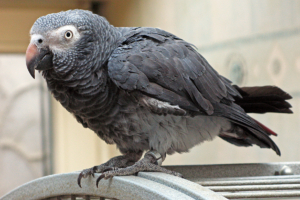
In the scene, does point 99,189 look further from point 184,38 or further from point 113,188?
point 184,38

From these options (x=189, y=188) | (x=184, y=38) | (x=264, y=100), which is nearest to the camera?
(x=189, y=188)

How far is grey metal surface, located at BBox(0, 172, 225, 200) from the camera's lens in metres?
0.68

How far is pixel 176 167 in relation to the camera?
1111 mm

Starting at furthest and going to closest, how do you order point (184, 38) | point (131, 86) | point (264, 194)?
point (184, 38)
point (131, 86)
point (264, 194)

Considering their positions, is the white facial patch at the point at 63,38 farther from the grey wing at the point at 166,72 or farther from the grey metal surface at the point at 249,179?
the grey metal surface at the point at 249,179

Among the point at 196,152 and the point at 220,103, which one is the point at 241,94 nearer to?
the point at 220,103

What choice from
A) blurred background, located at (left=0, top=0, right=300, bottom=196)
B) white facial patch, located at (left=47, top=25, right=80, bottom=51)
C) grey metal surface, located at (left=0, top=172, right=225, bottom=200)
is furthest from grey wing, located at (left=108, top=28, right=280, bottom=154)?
blurred background, located at (left=0, top=0, right=300, bottom=196)

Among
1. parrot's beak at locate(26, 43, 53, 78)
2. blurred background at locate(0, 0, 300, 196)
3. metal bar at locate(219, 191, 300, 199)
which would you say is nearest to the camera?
metal bar at locate(219, 191, 300, 199)

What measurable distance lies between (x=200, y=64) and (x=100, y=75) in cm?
35

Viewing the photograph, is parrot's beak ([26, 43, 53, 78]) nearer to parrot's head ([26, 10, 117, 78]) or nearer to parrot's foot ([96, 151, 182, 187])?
parrot's head ([26, 10, 117, 78])

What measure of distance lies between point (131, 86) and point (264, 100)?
1.85 ft

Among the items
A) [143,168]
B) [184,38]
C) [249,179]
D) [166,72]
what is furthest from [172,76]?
[184,38]

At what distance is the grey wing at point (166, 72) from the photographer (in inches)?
37.1

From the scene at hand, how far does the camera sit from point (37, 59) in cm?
93
